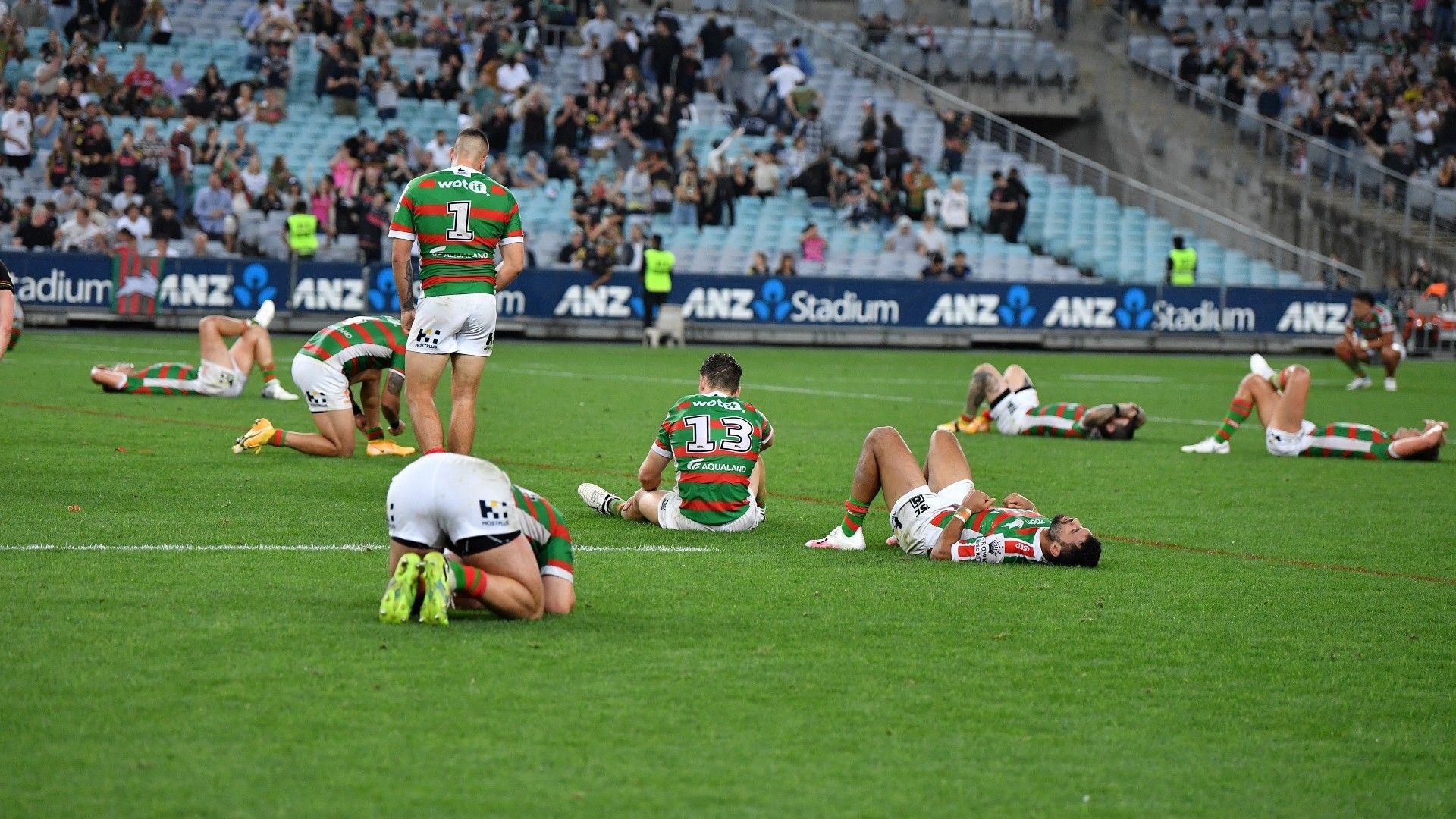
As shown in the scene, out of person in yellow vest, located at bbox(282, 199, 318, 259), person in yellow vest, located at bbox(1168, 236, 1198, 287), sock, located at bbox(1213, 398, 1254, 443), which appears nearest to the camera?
sock, located at bbox(1213, 398, 1254, 443)

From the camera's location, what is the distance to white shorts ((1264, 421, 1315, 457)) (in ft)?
52.6

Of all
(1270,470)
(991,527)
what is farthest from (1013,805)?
(1270,470)

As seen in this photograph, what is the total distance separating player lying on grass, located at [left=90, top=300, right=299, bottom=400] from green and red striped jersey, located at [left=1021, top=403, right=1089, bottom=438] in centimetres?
759

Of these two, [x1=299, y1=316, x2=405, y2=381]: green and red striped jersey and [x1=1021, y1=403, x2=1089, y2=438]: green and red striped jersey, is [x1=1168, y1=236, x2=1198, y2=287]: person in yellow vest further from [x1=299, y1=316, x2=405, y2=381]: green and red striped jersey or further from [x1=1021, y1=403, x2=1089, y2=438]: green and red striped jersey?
[x1=299, y1=316, x2=405, y2=381]: green and red striped jersey

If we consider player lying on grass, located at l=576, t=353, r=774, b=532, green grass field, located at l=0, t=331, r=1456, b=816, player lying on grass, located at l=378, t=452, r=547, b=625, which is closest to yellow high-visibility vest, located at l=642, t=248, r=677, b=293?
green grass field, located at l=0, t=331, r=1456, b=816

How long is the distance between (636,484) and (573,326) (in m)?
20.5

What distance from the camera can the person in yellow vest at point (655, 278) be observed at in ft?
103

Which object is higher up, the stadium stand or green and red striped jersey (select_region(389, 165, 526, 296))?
the stadium stand

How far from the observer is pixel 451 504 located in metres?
6.66

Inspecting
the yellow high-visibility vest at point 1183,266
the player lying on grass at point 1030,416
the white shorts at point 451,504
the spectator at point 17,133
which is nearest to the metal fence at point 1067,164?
the yellow high-visibility vest at point 1183,266

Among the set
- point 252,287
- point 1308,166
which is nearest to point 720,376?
point 252,287

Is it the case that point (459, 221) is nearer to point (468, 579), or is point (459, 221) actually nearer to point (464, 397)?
point (464, 397)

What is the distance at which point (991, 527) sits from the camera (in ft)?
30.2

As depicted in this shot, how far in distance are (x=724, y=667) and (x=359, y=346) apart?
734cm
